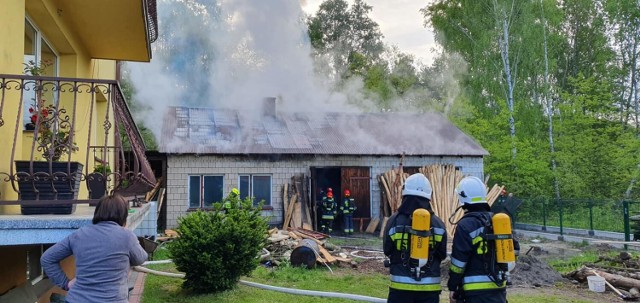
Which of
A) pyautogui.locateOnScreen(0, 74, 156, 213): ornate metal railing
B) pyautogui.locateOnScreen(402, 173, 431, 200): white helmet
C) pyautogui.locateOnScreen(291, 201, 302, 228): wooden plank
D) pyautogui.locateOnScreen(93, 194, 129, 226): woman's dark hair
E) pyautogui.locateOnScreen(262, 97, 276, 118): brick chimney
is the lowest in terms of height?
pyautogui.locateOnScreen(291, 201, 302, 228): wooden plank

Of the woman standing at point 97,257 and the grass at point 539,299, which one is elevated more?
the woman standing at point 97,257

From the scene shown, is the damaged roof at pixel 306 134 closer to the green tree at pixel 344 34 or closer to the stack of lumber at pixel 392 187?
the stack of lumber at pixel 392 187

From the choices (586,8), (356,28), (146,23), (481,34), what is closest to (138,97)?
(146,23)

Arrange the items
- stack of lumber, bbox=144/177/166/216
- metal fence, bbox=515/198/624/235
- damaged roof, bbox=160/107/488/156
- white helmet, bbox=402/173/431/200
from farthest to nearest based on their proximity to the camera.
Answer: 1. damaged roof, bbox=160/107/488/156
2. metal fence, bbox=515/198/624/235
3. stack of lumber, bbox=144/177/166/216
4. white helmet, bbox=402/173/431/200

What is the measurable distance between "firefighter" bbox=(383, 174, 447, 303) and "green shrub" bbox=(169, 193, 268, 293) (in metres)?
3.40

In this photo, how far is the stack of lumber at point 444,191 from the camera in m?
15.8

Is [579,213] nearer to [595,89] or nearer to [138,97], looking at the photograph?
[595,89]

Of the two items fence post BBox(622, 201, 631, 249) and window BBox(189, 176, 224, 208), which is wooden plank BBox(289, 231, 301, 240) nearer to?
window BBox(189, 176, 224, 208)

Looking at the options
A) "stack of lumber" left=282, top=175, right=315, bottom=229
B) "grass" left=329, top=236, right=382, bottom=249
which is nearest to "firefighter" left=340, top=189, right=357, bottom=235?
"grass" left=329, top=236, right=382, bottom=249

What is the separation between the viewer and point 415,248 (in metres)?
4.40

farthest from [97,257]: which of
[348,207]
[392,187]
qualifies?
[392,187]

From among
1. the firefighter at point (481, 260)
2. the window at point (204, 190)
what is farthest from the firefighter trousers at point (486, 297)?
the window at point (204, 190)

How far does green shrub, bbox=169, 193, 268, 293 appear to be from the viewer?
734cm

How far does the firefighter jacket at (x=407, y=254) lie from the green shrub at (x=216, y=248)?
133 inches
